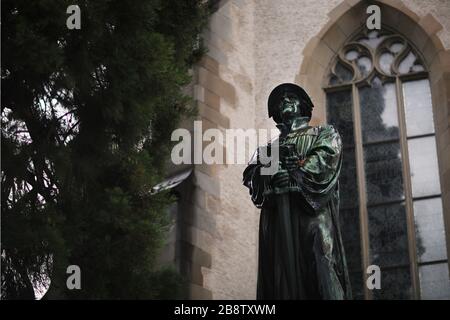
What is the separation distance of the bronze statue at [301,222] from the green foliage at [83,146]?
2.16 metres

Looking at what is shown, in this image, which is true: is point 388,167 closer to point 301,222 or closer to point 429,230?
point 429,230

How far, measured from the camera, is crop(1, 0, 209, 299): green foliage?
8.04 meters

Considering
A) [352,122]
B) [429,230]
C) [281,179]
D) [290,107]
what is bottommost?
[281,179]

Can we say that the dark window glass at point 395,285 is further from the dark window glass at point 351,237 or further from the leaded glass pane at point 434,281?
the dark window glass at point 351,237

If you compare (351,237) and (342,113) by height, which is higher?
(342,113)

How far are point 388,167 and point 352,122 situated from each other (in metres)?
0.81

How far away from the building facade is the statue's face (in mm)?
4780

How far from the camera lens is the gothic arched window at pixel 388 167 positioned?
1204 centimetres

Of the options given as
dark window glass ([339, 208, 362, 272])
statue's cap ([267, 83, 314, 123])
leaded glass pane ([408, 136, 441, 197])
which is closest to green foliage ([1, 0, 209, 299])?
statue's cap ([267, 83, 314, 123])

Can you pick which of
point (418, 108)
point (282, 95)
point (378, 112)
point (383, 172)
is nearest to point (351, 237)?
point (383, 172)

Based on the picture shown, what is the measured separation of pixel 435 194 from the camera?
484 inches

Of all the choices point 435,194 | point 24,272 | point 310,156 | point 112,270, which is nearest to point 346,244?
point 435,194

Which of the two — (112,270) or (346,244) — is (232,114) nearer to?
(346,244)

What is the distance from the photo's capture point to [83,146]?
873 cm
